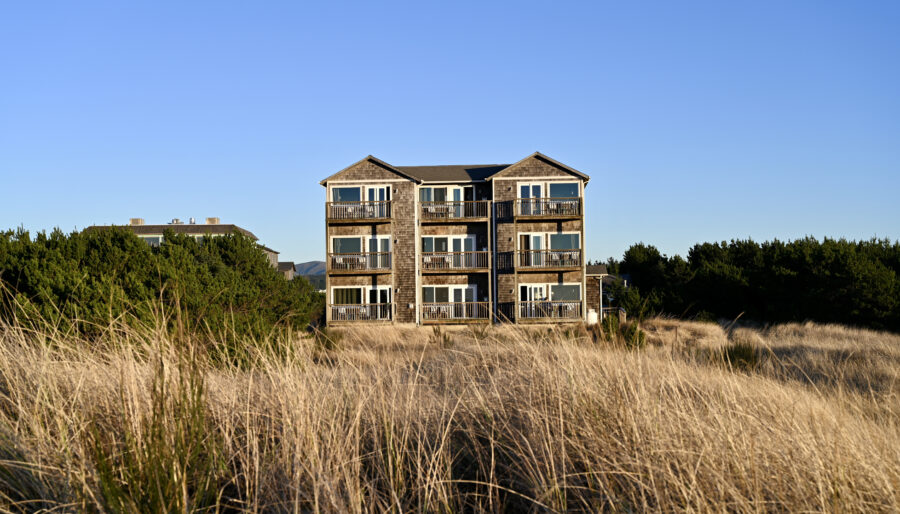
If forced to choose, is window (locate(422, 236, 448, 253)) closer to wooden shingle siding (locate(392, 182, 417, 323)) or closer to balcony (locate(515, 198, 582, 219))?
wooden shingle siding (locate(392, 182, 417, 323))

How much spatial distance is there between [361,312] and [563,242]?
1095cm

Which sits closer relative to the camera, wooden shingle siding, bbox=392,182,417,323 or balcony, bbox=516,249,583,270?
balcony, bbox=516,249,583,270

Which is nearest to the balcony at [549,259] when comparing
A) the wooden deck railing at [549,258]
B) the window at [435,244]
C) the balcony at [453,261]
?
the wooden deck railing at [549,258]

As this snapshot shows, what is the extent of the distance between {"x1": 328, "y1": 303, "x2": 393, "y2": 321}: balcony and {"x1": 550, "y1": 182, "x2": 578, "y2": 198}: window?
10.3 m

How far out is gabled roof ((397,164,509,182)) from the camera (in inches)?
1216

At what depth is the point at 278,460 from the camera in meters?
3.46

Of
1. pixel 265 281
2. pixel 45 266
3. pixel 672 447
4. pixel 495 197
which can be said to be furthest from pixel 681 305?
pixel 672 447

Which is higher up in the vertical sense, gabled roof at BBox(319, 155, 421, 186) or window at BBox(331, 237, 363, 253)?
gabled roof at BBox(319, 155, 421, 186)

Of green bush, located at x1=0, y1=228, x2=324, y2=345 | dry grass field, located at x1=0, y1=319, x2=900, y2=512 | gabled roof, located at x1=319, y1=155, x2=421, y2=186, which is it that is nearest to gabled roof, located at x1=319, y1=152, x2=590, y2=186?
gabled roof, located at x1=319, y1=155, x2=421, y2=186

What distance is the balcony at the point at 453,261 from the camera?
1189 inches

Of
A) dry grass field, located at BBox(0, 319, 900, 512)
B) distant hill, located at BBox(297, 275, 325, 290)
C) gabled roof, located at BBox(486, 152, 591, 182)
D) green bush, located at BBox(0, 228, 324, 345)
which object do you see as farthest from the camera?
distant hill, located at BBox(297, 275, 325, 290)

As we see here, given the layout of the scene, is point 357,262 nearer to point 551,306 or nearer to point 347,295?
point 347,295

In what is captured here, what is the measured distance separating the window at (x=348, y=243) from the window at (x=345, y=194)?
80.1 inches

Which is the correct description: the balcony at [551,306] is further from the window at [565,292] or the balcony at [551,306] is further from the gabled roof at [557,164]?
the gabled roof at [557,164]
